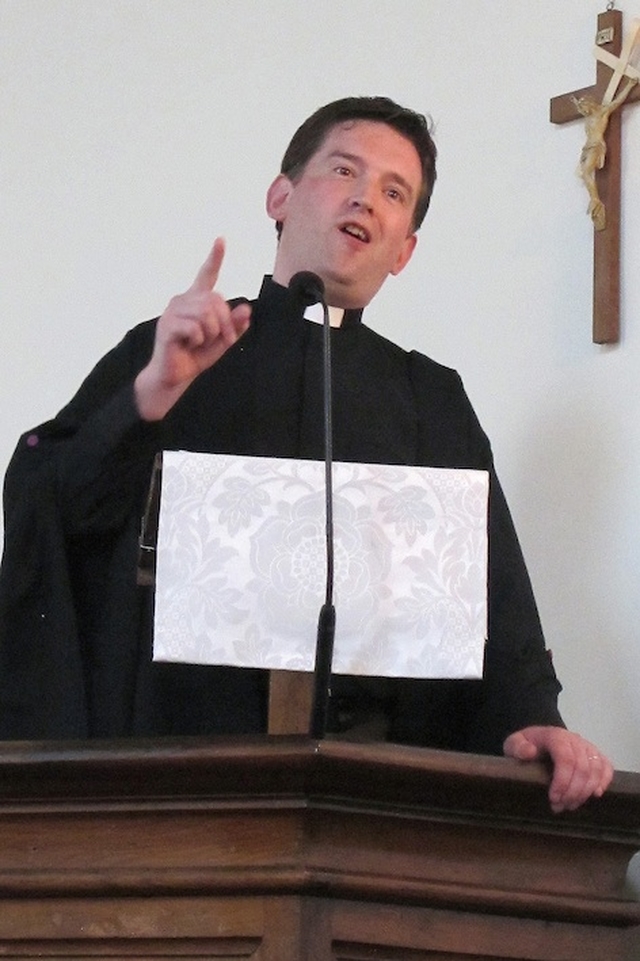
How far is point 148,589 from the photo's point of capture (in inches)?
108

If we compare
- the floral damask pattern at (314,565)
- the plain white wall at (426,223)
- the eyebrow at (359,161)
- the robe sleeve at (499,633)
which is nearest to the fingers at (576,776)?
the floral damask pattern at (314,565)

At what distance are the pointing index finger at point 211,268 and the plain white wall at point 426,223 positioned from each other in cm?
103

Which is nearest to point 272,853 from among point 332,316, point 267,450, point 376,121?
point 267,450

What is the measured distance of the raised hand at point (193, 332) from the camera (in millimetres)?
2418

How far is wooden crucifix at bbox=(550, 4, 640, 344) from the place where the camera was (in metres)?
3.27

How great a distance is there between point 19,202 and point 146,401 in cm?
178

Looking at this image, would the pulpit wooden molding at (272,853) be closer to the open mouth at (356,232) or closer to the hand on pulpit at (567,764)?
the hand on pulpit at (567,764)

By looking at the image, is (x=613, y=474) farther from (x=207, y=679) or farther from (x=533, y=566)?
(x=207, y=679)

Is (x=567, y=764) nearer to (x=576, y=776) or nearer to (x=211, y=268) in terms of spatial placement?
(x=576, y=776)

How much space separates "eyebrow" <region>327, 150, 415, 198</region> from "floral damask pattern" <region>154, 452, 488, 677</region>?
0.77m

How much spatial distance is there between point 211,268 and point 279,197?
782 millimetres

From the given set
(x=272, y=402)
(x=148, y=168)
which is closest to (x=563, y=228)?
(x=272, y=402)

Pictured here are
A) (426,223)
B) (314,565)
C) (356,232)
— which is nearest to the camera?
(314,565)

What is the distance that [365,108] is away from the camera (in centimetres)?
313
